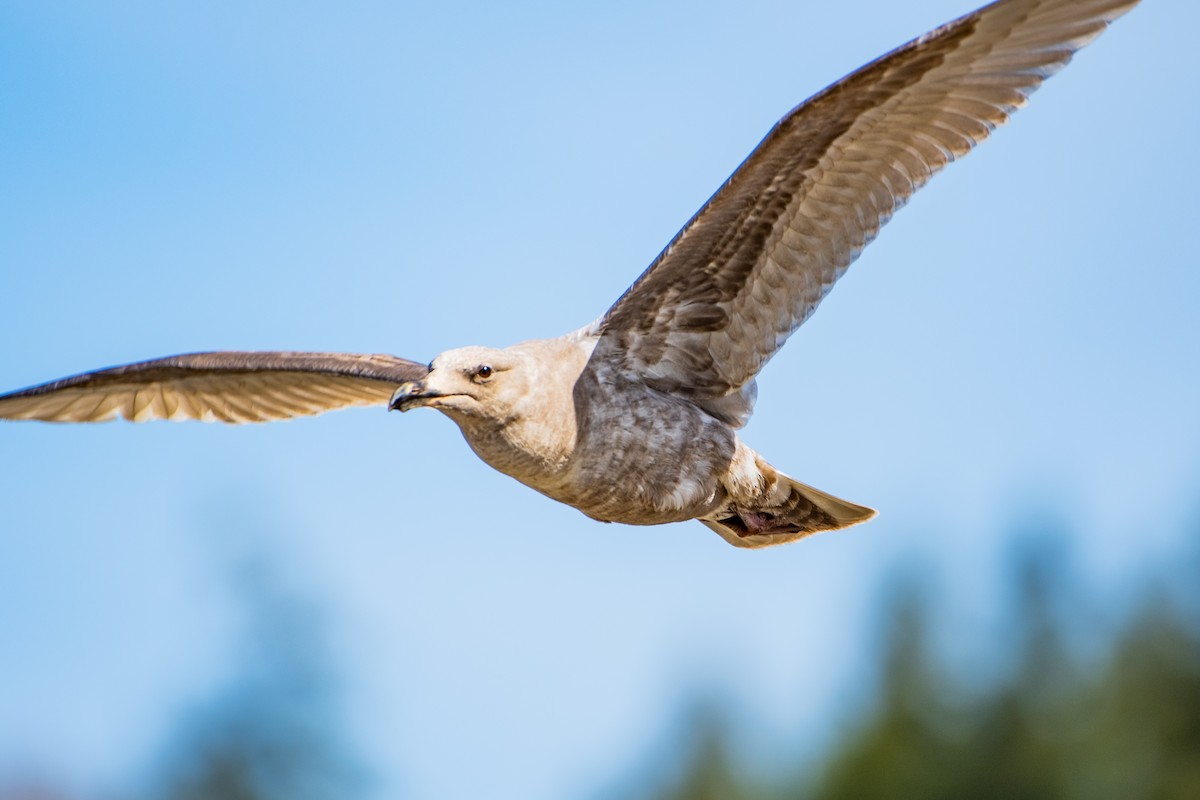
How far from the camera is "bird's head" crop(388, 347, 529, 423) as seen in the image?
21.9 feet

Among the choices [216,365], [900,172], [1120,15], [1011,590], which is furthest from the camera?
[1011,590]

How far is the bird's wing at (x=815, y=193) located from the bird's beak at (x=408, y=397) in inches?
40.3

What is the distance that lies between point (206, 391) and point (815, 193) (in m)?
4.02

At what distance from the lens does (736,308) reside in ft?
24.2

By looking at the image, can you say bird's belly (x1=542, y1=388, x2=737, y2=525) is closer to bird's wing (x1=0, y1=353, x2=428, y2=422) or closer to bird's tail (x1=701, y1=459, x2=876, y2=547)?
bird's tail (x1=701, y1=459, x2=876, y2=547)

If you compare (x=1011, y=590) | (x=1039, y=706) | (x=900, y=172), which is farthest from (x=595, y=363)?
(x=1011, y=590)

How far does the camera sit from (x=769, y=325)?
742cm

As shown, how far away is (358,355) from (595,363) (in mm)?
1847

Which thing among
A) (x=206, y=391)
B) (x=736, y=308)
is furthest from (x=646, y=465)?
(x=206, y=391)

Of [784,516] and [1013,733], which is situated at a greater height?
[784,516]

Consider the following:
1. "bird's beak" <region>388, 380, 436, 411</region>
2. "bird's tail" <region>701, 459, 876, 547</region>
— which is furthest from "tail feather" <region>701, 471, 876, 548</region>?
"bird's beak" <region>388, 380, 436, 411</region>

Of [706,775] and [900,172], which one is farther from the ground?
[900,172]

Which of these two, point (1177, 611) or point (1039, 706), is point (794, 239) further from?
point (1177, 611)

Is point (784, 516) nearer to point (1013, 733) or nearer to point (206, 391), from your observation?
point (206, 391)
